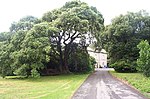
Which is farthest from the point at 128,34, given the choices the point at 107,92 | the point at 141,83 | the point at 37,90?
the point at 107,92

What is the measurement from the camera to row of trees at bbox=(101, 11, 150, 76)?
167 feet

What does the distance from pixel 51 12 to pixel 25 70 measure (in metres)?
13.1

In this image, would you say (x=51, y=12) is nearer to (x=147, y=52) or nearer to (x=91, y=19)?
(x=91, y=19)

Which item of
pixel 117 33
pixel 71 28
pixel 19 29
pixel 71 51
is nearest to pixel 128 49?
pixel 117 33

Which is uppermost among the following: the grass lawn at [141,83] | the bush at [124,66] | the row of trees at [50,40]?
the row of trees at [50,40]

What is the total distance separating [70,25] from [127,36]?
17.8m

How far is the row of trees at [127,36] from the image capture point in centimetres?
5103

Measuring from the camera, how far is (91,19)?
134 ft

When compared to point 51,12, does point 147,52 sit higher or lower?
lower

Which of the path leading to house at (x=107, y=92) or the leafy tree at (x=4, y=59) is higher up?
the leafy tree at (x=4, y=59)

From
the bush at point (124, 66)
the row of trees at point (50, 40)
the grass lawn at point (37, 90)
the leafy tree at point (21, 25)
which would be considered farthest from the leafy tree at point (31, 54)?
the bush at point (124, 66)

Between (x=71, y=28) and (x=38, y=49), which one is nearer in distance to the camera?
(x=38, y=49)

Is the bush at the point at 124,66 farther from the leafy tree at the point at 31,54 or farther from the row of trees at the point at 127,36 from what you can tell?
the leafy tree at the point at 31,54

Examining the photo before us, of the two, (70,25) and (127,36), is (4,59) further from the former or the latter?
(127,36)
